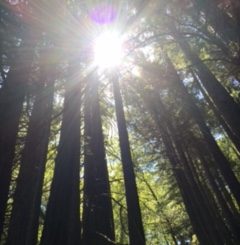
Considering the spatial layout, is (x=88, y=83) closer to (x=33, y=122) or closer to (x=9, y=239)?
(x=33, y=122)

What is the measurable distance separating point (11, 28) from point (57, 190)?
3.09m

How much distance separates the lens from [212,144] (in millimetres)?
8234

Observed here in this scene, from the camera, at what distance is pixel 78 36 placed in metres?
7.37

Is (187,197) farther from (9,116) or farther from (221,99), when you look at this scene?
(9,116)

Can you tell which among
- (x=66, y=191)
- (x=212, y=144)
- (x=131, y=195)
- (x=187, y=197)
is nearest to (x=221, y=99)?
(x=212, y=144)

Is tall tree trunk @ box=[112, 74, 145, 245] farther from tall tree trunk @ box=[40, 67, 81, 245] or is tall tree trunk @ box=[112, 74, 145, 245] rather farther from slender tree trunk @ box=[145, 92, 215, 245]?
slender tree trunk @ box=[145, 92, 215, 245]

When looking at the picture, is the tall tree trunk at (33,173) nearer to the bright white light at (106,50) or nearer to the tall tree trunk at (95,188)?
the tall tree trunk at (95,188)

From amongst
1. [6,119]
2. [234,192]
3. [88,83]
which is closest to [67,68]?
[88,83]

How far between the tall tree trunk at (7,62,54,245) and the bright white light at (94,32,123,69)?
1554mm

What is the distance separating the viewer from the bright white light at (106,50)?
7801 mm

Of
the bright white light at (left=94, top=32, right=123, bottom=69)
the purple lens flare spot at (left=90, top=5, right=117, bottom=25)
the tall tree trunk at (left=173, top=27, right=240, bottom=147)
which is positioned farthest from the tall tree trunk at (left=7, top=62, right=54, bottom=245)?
the tall tree trunk at (left=173, top=27, right=240, bottom=147)

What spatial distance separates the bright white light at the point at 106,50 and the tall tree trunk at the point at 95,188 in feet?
2.09

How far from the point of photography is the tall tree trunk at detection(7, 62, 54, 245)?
463cm

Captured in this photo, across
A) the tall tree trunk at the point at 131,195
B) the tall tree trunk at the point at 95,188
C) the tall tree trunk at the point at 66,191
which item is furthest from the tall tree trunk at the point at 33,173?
the tall tree trunk at the point at 131,195
